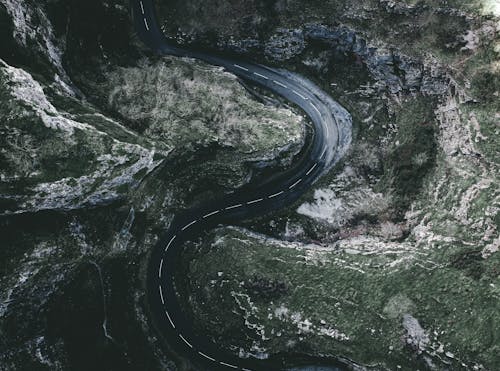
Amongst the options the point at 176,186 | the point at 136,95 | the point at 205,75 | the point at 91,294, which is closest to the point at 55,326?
the point at 91,294

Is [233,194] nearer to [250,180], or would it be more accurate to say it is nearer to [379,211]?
[250,180]

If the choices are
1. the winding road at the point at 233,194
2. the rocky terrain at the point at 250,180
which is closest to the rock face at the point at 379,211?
the rocky terrain at the point at 250,180

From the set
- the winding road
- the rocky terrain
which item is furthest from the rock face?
the winding road

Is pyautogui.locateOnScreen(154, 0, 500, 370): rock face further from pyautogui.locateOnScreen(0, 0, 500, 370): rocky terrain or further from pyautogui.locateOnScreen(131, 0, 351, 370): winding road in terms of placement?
pyautogui.locateOnScreen(131, 0, 351, 370): winding road

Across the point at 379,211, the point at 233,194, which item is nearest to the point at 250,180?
the point at 233,194

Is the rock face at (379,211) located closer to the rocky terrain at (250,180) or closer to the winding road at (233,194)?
the rocky terrain at (250,180)

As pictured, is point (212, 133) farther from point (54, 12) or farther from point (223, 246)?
point (54, 12)
